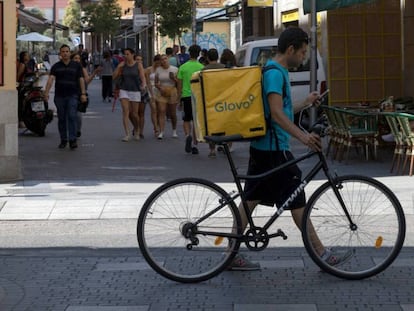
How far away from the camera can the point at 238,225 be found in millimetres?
7078

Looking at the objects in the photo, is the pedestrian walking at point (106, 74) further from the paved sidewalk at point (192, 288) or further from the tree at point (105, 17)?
the tree at point (105, 17)

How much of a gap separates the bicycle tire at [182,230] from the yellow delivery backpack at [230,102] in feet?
1.40

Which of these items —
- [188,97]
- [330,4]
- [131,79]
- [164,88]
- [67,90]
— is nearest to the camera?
[330,4]

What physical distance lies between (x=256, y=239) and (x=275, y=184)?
0.43 meters

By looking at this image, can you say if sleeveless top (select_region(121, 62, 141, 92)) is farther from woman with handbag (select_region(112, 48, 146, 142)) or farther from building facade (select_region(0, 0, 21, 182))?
building facade (select_region(0, 0, 21, 182))

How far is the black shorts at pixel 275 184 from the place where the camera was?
23.4 ft

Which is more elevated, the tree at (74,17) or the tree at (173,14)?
the tree at (74,17)

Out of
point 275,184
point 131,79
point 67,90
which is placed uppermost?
point 131,79

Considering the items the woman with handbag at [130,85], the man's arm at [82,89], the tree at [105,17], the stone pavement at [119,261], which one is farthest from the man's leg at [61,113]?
the tree at [105,17]

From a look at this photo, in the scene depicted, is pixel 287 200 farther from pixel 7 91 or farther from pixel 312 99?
pixel 7 91

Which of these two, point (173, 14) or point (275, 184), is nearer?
point (275, 184)

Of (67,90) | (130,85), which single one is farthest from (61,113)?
(130,85)

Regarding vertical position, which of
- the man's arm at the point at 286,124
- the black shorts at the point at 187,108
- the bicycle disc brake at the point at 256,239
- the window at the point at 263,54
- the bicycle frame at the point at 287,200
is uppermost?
the window at the point at 263,54

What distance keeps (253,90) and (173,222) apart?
44.4 inches
